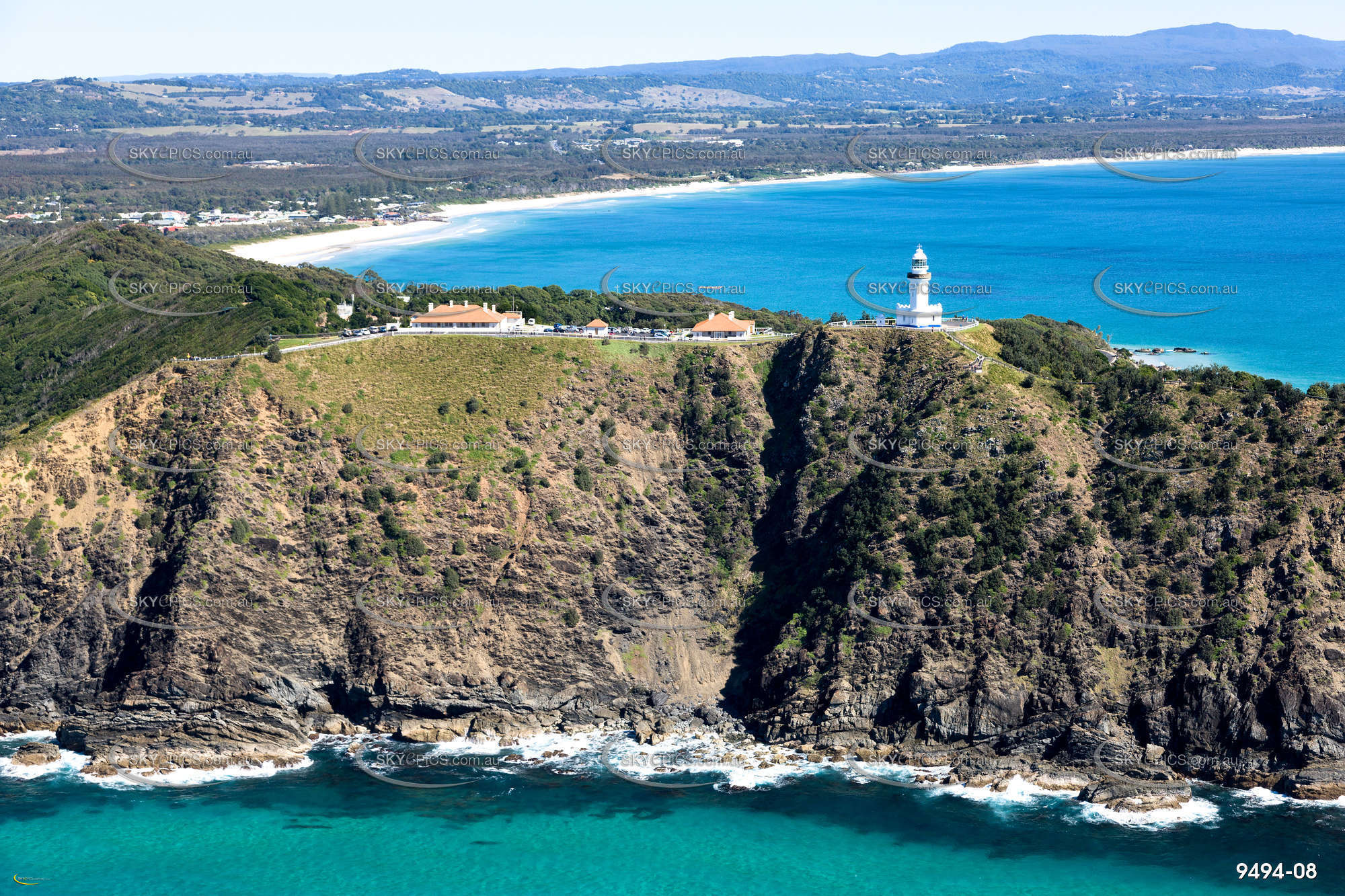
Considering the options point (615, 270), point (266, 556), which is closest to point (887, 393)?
point (266, 556)

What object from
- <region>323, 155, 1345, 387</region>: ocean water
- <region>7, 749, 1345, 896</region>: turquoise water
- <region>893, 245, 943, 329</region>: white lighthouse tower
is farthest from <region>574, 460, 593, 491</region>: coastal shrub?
<region>323, 155, 1345, 387</region>: ocean water

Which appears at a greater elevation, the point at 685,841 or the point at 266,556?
the point at 266,556

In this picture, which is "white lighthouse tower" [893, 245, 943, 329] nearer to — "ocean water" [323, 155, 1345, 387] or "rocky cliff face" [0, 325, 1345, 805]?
"rocky cliff face" [0, 325, 1345, 805]

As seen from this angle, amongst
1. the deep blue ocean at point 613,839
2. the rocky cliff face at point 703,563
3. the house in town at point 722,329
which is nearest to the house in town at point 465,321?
the rocky cliff face at point 703,563

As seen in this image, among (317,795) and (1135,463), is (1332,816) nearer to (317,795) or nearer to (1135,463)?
(1135,463)

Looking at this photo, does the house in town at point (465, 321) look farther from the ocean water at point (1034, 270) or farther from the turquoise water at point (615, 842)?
the ocean water at point (1034, 270)
